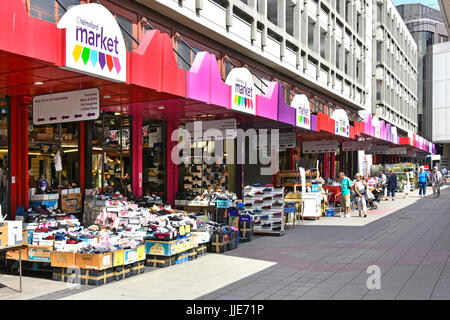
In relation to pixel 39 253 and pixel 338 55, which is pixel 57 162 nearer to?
pixel 39 253

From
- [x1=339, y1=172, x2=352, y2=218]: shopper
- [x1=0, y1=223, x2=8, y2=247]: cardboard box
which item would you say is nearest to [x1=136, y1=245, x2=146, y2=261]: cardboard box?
[x1=0, y1=223, x2=8, y2=247]: cardboard box

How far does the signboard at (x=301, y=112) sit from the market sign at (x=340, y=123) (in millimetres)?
3755

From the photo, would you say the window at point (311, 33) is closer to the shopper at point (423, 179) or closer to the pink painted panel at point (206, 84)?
the shopper at point (423, 179)

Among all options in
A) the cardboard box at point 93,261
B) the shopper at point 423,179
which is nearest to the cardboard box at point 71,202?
the cardboard box at point 93,261

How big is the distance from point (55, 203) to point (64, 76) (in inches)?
171

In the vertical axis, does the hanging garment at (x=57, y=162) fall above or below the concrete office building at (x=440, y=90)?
below

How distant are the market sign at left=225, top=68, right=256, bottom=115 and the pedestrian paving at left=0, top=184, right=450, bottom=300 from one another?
3744mm

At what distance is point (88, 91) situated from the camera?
912 cm

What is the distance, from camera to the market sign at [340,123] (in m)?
20.9

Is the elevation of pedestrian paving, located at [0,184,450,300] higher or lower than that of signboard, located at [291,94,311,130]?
lower

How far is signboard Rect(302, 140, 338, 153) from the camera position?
80.2 feet

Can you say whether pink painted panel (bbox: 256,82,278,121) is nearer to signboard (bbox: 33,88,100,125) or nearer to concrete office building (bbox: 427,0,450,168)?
signboard (bbox: 33,88,100,125)

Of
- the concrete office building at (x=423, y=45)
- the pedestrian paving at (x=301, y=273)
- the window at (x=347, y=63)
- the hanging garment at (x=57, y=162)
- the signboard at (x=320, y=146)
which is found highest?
the concrete office building at (x=423, y=45)
